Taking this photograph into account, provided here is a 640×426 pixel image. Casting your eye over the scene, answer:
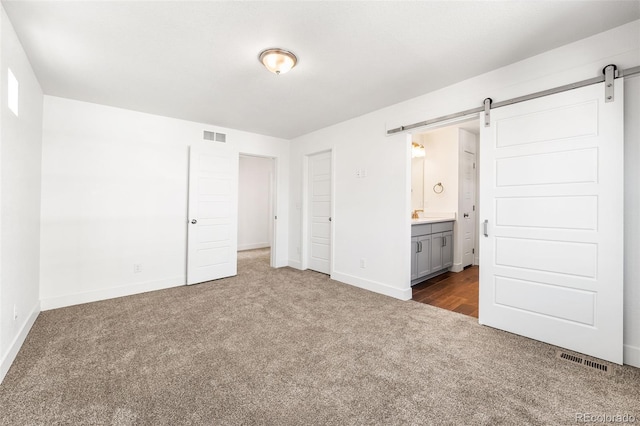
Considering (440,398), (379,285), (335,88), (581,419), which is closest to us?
(581,419)

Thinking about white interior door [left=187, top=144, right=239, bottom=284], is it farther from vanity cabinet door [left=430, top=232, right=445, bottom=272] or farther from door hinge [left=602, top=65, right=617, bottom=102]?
door hinge [left=602, top=65, right=617, bottom=102]

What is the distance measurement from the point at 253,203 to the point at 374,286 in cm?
464

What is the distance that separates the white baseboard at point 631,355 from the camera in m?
2.01

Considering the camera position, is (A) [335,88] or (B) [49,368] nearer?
(B) [49,368]

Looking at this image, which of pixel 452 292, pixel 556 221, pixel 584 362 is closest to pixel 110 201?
pixel 452 292

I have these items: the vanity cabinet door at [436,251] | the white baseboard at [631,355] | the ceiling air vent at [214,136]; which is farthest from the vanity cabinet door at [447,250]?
the ceiling air vent at [214,136]

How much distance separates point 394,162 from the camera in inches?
144

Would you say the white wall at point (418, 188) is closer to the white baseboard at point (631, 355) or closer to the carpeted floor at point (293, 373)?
the carpeted floor at point (293, 373)

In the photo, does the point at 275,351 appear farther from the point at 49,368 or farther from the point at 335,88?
the point at 335,88

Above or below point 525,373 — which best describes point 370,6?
above

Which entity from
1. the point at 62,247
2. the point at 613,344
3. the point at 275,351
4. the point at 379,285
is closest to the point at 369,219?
the point at 379,285

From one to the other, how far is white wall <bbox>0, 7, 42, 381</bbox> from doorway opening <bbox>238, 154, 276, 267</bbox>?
4.25 m

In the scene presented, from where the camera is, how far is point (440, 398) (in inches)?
66.8

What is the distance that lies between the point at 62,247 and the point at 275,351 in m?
3.06
